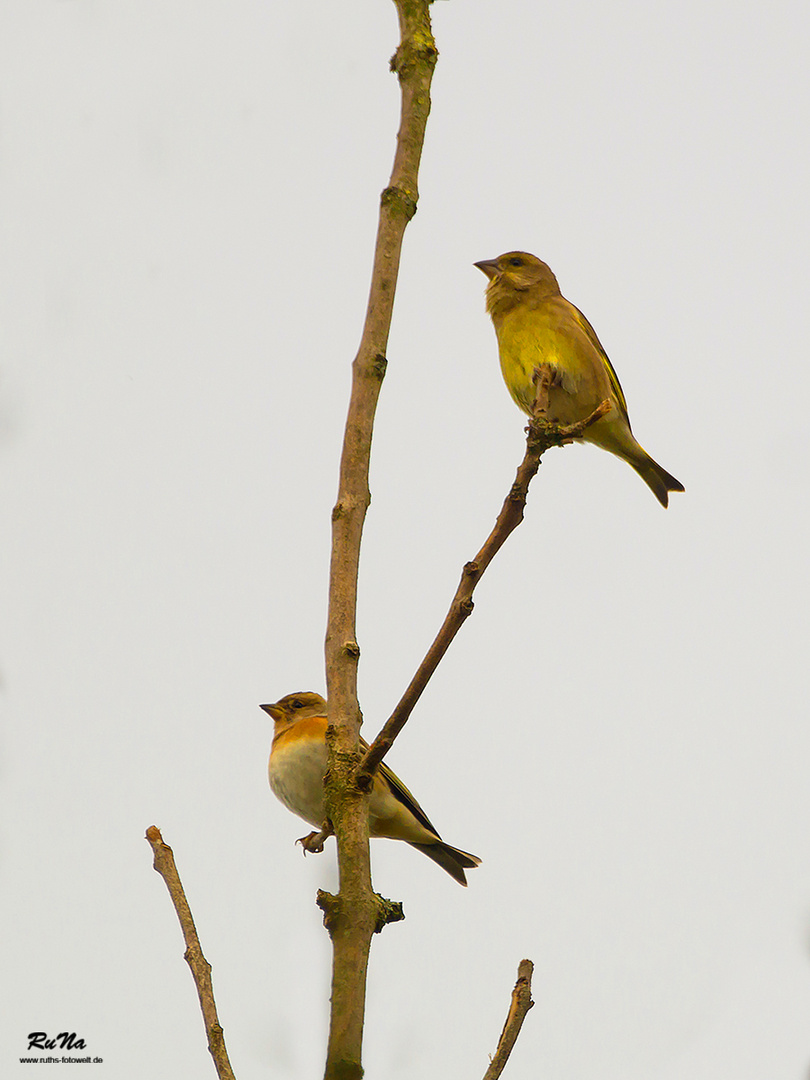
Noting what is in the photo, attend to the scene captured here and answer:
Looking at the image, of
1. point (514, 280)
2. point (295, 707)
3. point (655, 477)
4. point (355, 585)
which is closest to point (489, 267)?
point (514, 280)

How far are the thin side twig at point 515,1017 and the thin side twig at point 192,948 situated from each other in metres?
0.61

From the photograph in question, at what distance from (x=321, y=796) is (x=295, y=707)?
1234mm

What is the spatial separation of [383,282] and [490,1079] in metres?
1.86

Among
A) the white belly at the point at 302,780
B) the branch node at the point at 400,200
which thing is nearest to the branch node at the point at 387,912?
the branch node at the point at 400,200

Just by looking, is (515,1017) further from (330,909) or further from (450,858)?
(450,858)

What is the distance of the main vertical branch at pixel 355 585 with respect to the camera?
197 cm

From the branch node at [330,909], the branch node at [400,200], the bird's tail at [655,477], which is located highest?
the bird's tail at [655,477]

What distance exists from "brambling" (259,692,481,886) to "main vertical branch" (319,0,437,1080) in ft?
7.60

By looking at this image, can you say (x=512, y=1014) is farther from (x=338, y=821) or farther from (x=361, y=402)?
(x=361, y=402)

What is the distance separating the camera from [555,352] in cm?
538

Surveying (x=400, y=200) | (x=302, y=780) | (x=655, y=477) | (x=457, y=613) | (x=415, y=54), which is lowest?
(x=457, y=613)

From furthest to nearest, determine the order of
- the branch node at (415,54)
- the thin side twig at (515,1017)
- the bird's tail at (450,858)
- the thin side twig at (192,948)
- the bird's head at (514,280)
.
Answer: the bird's head at (514,280), the bird's tail at (450,858), the branch node at (415,54), the thin side twig at (515,1017), the thin side twig at (192,948)

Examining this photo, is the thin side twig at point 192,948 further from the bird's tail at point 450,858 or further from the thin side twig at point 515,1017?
the bird's tail at point 450,858

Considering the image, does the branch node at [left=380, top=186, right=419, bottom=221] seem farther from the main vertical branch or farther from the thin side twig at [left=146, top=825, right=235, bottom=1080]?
the thin side twig at [left=146, top=825, right=235, bottom=1080]
